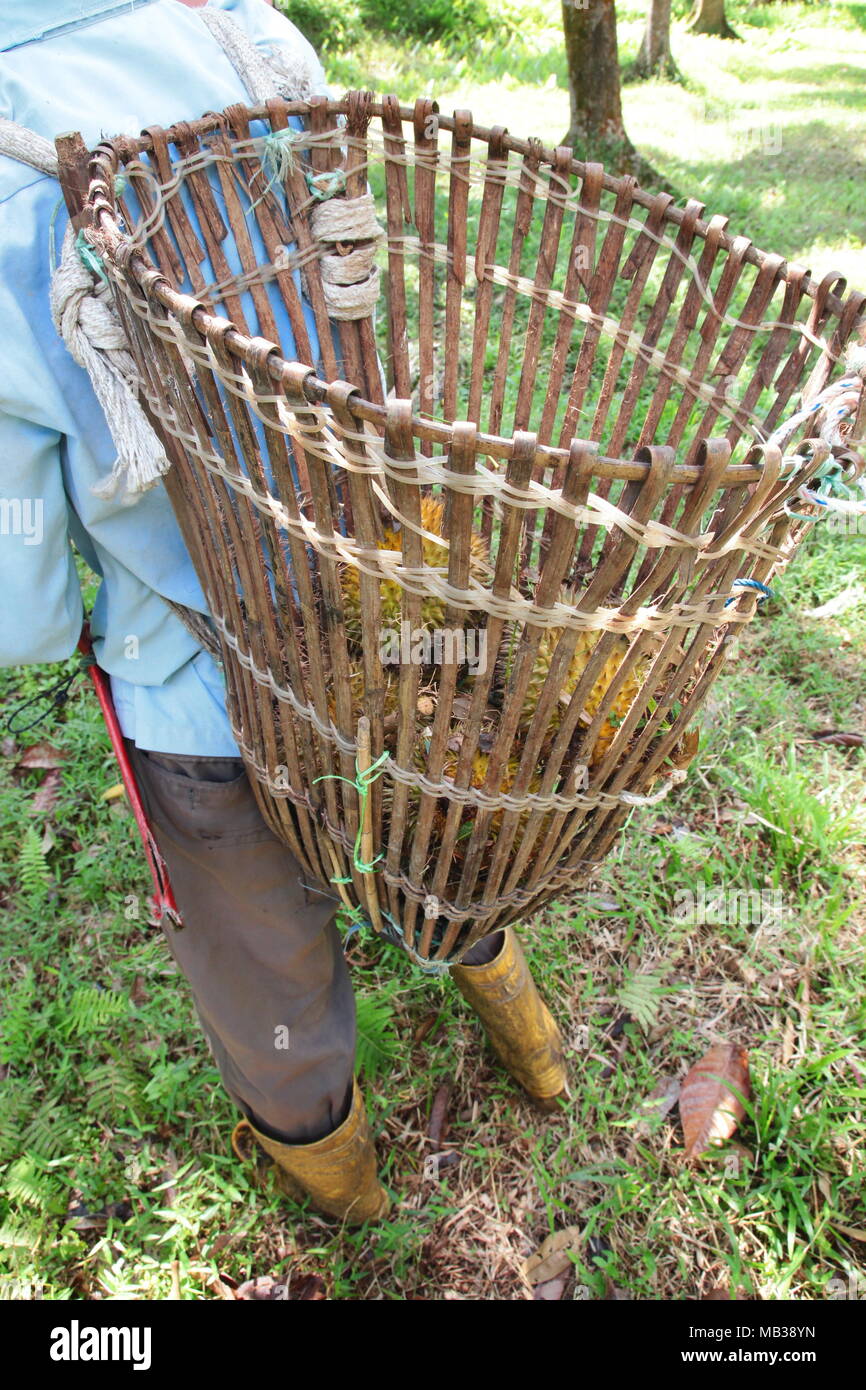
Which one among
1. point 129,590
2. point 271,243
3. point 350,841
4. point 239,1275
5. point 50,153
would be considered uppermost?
point 50,153

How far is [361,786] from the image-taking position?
1.04 metres

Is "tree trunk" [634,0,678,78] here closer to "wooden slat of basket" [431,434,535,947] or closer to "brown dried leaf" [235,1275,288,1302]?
"wooden slat of basket" [431,434,535,947]

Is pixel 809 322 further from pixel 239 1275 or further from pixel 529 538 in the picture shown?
pixel 239 1275

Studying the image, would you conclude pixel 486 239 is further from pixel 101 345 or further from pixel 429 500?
pixel 101 345

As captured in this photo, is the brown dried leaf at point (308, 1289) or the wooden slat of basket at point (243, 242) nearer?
the wooden slat of basket at point (243, 242)

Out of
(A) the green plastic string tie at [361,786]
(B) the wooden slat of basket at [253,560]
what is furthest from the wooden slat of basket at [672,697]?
(B) the wooden slat of basket at [253,560]

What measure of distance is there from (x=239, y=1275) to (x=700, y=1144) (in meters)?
0.93

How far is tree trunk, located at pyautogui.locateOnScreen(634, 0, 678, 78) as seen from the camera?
755 cm

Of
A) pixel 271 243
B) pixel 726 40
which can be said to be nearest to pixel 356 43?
pixel 726 40

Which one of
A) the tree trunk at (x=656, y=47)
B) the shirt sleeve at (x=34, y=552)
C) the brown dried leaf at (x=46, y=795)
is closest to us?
the shirt sleeve at (x=34, y=552)

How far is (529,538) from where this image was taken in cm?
173

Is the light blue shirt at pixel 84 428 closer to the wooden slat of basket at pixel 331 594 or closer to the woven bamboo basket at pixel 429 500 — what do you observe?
the woven bamboo basket at pixel 429 500

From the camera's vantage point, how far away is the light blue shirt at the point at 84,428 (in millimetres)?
1078

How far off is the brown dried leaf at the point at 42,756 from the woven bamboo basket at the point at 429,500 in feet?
4.68
